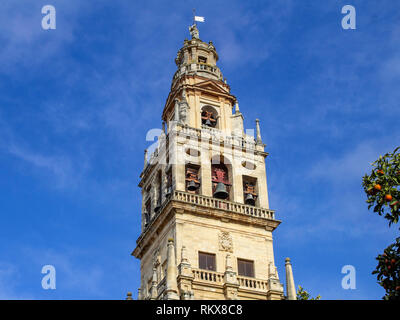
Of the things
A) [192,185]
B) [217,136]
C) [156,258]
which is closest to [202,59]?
[217,136]

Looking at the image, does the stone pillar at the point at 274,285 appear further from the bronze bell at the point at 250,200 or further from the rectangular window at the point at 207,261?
the bronze bell at the point at 250,200

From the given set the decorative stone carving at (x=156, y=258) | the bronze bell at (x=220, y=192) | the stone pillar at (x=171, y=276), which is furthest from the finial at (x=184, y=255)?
the bronze bell at (x=220, y=192)

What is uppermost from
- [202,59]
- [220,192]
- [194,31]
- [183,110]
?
[194,31]

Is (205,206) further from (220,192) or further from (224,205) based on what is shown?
(220,192)

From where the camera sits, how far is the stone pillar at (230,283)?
39625 millimetres

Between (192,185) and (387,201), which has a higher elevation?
(192,185)

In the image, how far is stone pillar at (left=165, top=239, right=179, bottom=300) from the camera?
3844 centimetres

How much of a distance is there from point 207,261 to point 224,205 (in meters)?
4.40

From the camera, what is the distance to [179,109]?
5006 centimetres

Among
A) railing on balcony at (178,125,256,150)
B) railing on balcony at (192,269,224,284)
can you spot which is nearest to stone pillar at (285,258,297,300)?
railing on balcony at (192,269,224,284)

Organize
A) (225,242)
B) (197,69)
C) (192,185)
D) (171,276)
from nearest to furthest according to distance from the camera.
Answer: (171,276)
(225,242)
(192,185)
(197,69)

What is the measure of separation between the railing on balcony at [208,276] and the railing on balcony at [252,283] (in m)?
1.23

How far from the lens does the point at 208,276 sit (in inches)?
1593
